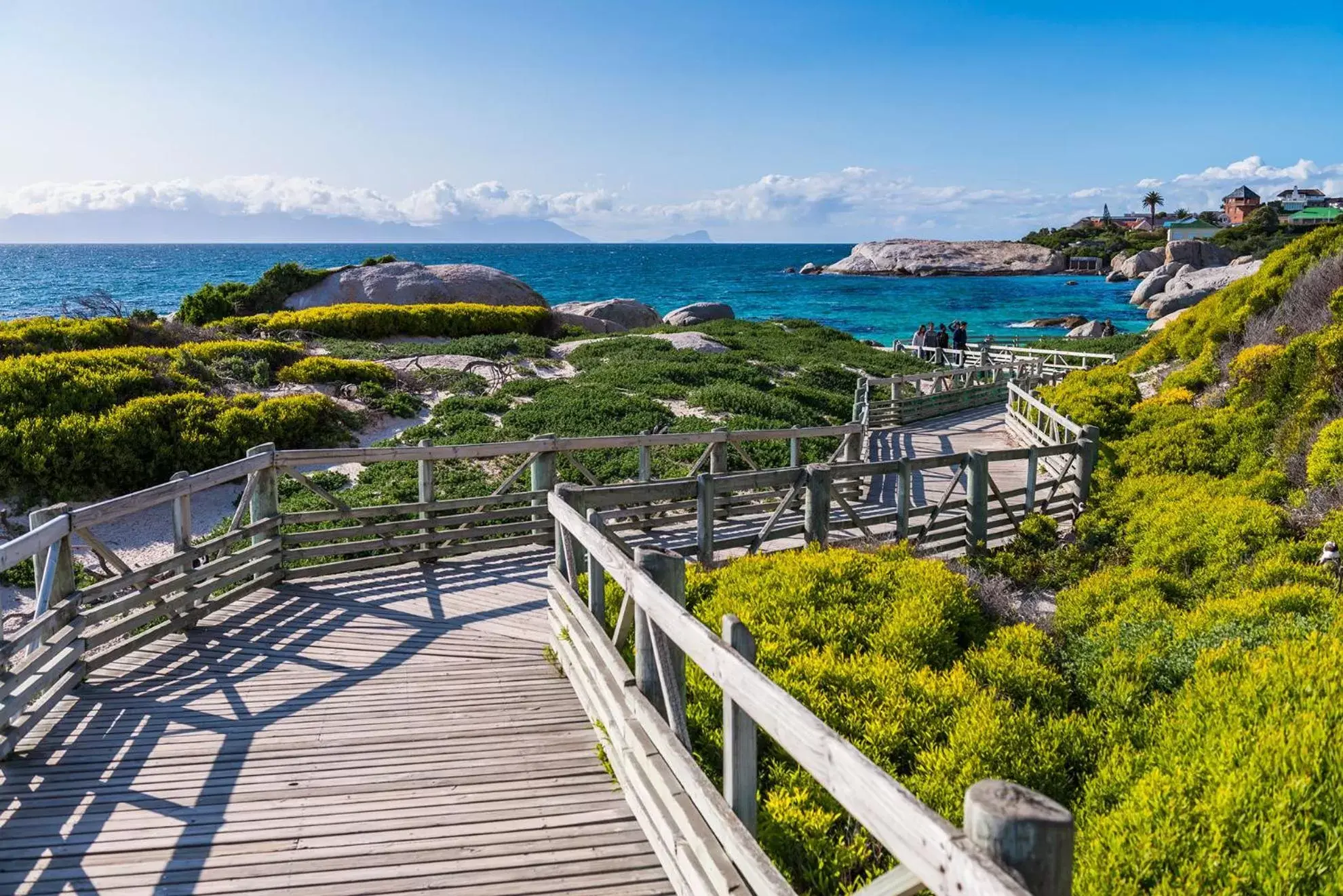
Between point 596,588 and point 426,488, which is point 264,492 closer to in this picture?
point 426,488

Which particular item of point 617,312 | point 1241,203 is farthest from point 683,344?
point 1241,203

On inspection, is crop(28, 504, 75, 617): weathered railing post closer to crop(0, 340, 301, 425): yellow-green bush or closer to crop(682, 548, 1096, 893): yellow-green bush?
crop(682, 548, 1096, 893): yellow-green bush

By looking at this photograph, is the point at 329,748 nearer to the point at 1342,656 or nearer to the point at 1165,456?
the point at 1342,656

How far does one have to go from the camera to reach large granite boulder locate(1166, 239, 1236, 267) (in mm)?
82750

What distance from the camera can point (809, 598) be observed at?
7.23m

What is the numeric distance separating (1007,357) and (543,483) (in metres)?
28.3

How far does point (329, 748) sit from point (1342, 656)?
621cm

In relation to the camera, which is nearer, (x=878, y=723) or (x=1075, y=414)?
(x=878, y=723)

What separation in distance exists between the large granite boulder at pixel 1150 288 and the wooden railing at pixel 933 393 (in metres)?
48.5

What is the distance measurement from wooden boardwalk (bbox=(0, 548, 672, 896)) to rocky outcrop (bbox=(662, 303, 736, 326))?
35.6m

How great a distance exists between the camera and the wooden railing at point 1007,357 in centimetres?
3122

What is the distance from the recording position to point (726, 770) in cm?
385

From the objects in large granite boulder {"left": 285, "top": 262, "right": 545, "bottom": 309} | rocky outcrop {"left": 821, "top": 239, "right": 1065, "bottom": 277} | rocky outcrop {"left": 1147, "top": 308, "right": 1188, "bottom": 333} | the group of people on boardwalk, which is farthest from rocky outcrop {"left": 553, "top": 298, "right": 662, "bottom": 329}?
rocky outcrop {"left": 821, "top": 239, "right": 1065, "bottom": 277}

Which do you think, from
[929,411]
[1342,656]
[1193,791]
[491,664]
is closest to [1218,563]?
[1342,656]
